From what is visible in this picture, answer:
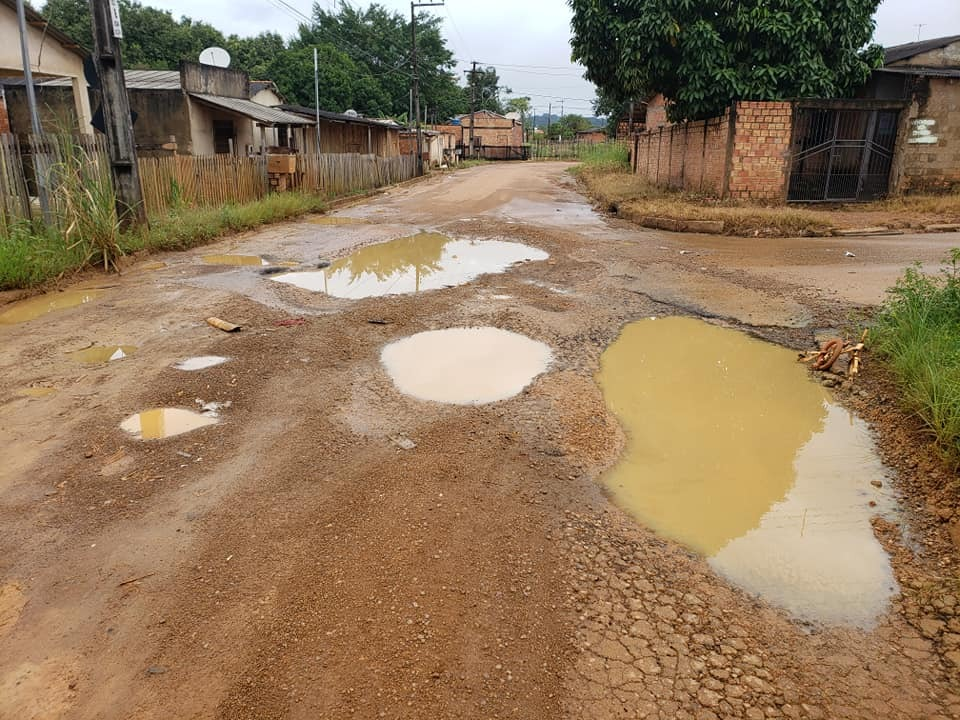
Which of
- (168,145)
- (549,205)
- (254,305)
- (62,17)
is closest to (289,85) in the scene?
(62,17)

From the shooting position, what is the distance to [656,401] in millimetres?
4508

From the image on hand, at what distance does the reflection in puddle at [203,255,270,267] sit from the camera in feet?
30.2

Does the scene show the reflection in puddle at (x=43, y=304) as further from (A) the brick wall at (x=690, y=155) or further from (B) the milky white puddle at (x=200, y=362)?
(A) the brick wall at (x=690, y=155)

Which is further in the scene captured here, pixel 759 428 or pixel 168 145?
pixel 168 145

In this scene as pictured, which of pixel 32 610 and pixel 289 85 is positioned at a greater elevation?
pixel 289 85

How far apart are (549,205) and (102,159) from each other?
38.4 ft

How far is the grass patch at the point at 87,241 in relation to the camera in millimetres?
7262

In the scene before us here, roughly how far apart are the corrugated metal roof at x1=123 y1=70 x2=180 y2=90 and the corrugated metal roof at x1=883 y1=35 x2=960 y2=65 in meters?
21.0

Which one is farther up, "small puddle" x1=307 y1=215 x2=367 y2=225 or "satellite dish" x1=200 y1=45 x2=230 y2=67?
"satellite dish" x1=200 y1=45 x2=230 y2=67

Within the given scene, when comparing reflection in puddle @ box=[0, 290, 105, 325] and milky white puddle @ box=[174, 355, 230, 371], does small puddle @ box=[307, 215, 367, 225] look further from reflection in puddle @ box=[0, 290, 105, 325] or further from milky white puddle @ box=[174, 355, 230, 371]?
milky white puddle @ box=[174, 355, 230, 371]

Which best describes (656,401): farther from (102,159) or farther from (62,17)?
(62,17)

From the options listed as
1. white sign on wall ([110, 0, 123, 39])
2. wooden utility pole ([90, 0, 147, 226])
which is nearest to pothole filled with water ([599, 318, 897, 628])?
wooden utility pole ([90, 0, 147, 226])

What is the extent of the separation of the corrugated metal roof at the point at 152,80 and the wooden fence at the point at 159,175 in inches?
219

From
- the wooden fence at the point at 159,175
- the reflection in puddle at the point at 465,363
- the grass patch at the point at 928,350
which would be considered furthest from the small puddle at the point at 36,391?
the grass patch at the point at 928,350
